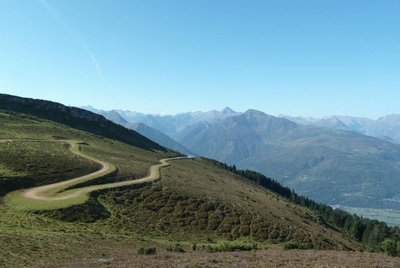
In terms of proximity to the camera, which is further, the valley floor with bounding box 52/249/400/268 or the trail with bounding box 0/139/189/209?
the trail with bounding box 0/139/189/209

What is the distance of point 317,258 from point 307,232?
1534 inches

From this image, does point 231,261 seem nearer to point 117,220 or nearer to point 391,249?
point 391,249

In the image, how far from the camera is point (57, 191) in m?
73.3

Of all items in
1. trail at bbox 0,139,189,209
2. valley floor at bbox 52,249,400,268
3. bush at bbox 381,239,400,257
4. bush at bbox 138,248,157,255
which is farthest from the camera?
trail at bbox 0,139,189,209

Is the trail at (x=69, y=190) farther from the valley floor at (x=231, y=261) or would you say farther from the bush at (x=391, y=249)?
the bush at (x=391, y=249)

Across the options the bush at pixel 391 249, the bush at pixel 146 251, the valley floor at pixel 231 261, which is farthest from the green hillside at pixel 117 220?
the bush at pixel 391 249

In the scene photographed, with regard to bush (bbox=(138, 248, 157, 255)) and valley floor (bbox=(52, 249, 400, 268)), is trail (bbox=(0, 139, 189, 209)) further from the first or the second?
valley floor (bbox=(52, 249, 400, 268))

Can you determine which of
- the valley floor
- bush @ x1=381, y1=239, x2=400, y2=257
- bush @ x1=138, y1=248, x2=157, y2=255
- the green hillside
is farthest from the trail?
bush @ x1=381, y1=239, x2=400, y2=257

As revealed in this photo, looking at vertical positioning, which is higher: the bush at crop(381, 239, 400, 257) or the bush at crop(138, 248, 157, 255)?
the bush at crop(381, 239, 400, 257)

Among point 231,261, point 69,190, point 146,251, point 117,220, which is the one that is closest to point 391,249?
point 231,261

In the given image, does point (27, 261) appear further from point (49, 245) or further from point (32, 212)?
point (32, 212)

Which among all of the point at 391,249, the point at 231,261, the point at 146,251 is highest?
the point at 391,249

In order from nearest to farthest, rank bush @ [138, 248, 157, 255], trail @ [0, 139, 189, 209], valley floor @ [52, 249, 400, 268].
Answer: valley floor @ [52, 249, 400, 268] → bush @ [138, 248, 157, 255] → trail @ [0, 139, 189, 209]

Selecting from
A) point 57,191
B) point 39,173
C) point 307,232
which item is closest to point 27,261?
point 57,191
